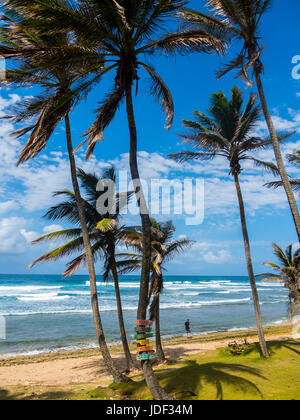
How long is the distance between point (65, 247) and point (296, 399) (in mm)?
7875

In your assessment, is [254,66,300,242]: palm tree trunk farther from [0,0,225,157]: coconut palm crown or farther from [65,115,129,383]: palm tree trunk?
[65,115,129,383]: palm tree trunk

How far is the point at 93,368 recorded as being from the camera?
1366 centimetres

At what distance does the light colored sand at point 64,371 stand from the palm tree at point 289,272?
6.33m

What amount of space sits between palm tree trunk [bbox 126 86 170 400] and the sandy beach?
4788 millimetres

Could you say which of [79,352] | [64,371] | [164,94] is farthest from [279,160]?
[79,352]

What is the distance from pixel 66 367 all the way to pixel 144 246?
11077 mm

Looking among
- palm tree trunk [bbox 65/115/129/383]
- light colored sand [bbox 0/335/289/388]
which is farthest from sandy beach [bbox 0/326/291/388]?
palm tree trunk [bbox 65/115/129/383]

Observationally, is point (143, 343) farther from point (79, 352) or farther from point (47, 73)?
point (79, 352)

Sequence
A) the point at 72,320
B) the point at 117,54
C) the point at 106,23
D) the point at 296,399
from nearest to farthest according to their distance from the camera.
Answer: the point at 296,399 → the point at 106,23 → the point at 117,54 → the point at 72,320

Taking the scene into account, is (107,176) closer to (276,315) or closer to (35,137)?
(35,137)

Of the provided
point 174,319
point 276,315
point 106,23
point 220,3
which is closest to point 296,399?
point 106,23

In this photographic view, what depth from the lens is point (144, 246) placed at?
21.6 feet

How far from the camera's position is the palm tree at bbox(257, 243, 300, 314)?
1330 cm

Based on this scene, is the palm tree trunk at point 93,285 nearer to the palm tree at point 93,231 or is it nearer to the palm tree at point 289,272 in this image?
the palm tree at point 93,231
